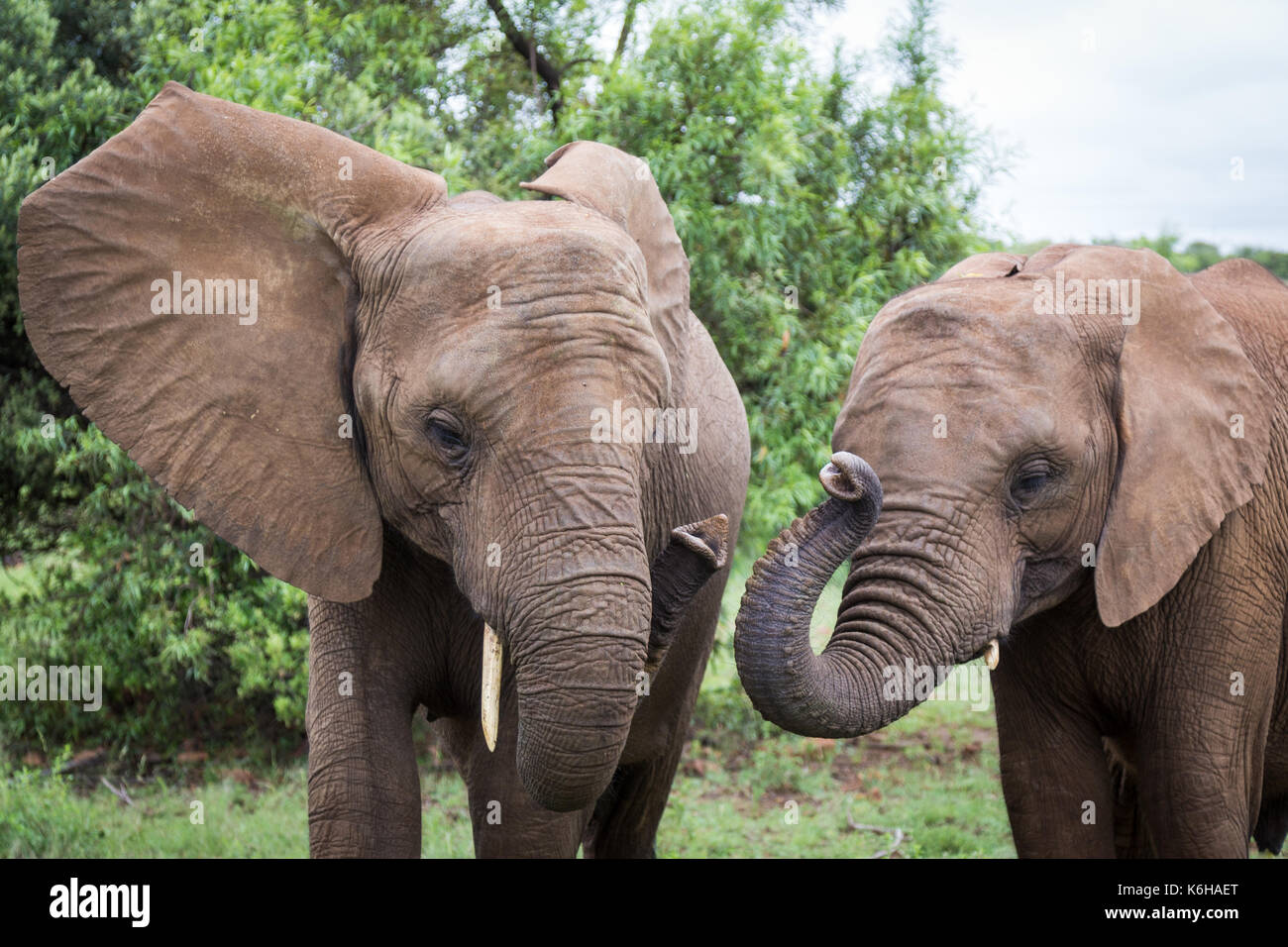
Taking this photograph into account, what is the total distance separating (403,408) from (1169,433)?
2.70 meters

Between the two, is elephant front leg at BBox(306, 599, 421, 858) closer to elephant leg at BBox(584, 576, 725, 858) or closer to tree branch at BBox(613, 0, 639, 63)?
elephant leg at BBox(584, 576, 725, 858)

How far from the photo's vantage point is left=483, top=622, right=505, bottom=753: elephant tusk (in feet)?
15.0

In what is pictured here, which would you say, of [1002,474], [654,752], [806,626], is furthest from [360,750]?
[1002,474]

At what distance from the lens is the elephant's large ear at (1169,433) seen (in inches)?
206

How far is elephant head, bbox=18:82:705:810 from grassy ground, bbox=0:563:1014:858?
350cm

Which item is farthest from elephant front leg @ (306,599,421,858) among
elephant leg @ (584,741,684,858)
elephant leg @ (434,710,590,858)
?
elephant leg @ (584,741,684,858)

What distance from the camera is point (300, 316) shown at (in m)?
4.92

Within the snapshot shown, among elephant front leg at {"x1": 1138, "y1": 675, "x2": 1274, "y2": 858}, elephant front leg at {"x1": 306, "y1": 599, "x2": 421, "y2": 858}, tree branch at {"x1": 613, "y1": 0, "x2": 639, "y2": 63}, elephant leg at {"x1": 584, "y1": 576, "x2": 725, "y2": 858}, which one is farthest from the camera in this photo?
tree branch at {"x1": 613, "y1": 0, "x2": 639, "y2": 63}

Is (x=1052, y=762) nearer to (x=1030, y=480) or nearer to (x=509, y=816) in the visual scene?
(x=1030, y=480)

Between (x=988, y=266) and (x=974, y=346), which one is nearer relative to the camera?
(x=974, y=346)

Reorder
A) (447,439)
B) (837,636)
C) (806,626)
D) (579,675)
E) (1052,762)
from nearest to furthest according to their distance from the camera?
1. (579,675)
2. (447,439)
3. (806,626)
4. (837,636)
5. (1052,762)

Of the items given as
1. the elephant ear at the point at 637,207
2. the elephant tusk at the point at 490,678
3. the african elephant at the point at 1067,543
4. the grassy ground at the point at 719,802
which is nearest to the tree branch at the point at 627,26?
the grassy ground at the point at 719,802

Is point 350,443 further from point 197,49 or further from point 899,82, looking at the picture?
point 899,82

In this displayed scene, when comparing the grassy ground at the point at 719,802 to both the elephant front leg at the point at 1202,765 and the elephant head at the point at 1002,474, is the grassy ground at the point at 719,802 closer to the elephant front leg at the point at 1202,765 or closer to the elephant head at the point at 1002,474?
the elephant front leg at the point at 1202,765
